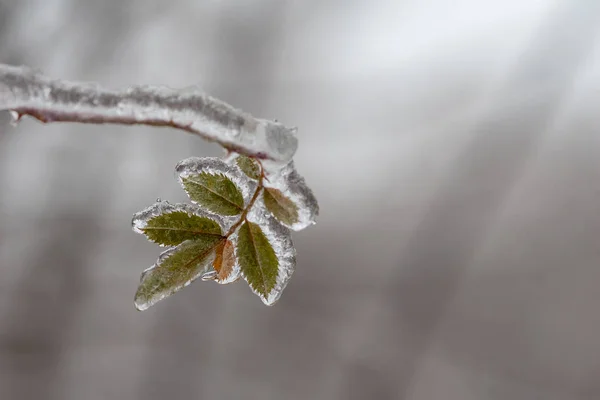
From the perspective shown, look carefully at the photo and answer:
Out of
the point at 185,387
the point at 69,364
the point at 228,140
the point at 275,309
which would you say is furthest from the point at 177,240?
the point at 69,364

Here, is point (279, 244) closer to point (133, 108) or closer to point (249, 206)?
point (249, 206)

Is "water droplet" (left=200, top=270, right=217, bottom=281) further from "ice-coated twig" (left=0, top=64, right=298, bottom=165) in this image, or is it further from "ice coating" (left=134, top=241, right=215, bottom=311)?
"ice-coated twig" (left=0, top=64, right=298, bottom=165)

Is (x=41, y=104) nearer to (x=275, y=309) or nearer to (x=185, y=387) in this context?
(x=275, y=309)

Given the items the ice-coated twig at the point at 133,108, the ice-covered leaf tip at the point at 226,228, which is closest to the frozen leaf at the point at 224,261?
the ice-covered leaf tip at the point at 226,228

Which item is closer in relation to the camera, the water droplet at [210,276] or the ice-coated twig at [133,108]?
the ice-coated twig at [133,108]

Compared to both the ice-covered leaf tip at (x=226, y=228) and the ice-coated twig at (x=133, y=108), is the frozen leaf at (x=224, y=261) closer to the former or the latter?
the ice-covered leaf tip at (x=226, y=228)

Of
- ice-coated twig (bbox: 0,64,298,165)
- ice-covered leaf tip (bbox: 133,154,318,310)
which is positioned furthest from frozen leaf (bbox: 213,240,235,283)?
ice-coated twig (bbox: 0,64,298,165)

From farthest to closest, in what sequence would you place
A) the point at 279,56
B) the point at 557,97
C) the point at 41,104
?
1. the point at 279,56
2. the point at 557,97
3. the point at 41,104

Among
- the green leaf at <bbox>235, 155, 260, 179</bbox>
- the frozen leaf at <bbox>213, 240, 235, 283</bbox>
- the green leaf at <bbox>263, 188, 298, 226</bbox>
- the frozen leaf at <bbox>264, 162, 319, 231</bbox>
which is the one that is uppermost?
the green leaf at <bbox>235, 155, 260, 179</bbox>
